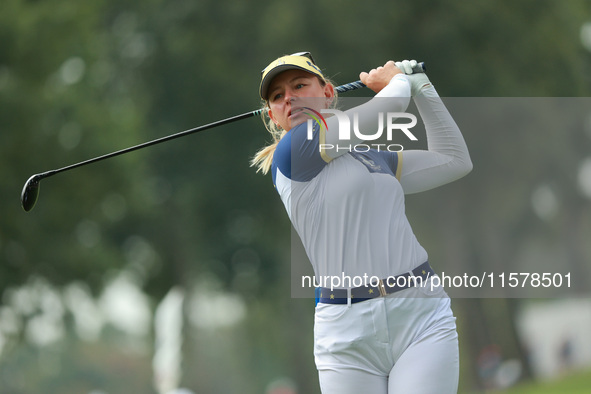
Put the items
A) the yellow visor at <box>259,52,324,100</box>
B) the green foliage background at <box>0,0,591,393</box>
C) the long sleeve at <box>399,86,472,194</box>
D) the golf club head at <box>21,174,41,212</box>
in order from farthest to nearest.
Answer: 1. the green foliage background at <box>0,0,591,393</box>
2. the golf club head at <box>21,174,41,212</box>
3. the long sleeve at <box>399,86,472,194</box>
4. the yellow visor at <box>259,52,324,100</box>

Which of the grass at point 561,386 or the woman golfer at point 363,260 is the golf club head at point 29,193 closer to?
the woman golfer at point 363,260

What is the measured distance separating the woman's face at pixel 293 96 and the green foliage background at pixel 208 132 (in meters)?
10.5

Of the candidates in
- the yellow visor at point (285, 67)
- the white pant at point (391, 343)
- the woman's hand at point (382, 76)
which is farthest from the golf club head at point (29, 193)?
the white pant at point (391, 343)

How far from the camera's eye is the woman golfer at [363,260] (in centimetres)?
340

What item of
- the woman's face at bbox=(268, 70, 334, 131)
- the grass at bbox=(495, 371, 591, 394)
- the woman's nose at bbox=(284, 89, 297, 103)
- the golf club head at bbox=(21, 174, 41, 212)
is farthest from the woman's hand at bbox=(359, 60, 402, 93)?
the grass at bbox=(495, 371, 591, 394)

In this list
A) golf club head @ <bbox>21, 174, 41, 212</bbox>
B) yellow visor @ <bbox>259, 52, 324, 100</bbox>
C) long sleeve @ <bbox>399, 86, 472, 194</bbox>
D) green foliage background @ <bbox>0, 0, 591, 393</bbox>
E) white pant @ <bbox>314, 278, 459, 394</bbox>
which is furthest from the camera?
green foliage background @ <bbox>0, 0, 591, 393</bbox>

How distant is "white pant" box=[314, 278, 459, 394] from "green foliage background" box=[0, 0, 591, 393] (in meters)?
10.7

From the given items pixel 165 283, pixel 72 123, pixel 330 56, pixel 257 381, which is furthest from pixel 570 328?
pixel 257 381

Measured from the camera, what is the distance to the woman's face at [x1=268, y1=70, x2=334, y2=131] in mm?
3727

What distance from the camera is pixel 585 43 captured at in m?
18.8

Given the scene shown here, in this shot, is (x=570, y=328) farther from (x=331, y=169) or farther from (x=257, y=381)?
(x=257, y=381)

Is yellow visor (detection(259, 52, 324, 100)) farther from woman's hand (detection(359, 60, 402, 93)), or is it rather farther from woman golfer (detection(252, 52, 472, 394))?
woman's hand (detection(359, 60, 402, 93))

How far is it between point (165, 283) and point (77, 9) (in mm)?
6491

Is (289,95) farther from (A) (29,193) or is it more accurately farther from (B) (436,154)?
(A) (29,193)
